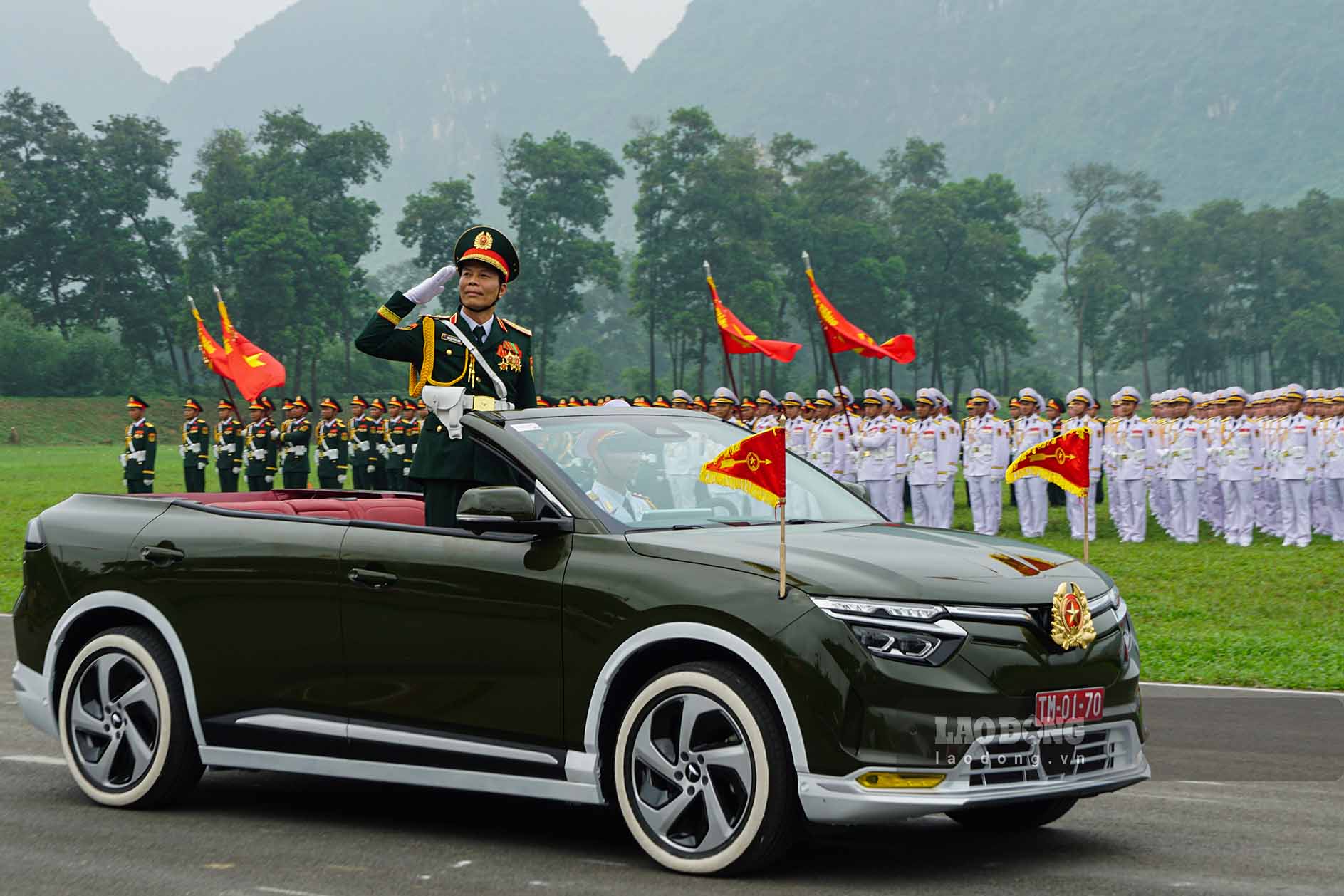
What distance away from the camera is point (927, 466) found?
2689 centimetres

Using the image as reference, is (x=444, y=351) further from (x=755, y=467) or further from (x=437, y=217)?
→ (x=437, y=217)

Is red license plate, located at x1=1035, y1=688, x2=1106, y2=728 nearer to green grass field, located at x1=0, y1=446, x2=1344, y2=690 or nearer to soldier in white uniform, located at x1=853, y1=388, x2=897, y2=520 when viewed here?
green grass field, located at x1=0, y1=446, x2=1344, y2=690

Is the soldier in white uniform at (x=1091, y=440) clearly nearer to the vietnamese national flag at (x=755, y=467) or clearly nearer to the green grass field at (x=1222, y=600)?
the green grass field at (x=1222, y=600)

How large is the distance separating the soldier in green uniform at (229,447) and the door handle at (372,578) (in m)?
28.5

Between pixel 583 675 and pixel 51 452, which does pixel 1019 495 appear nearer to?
pixel 583 675

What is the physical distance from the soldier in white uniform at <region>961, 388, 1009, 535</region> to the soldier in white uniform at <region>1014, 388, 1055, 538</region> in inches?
11.0

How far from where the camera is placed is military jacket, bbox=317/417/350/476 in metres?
33.0

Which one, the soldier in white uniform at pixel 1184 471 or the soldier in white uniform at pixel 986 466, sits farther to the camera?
the soldier in white uniform at pixel 986 466

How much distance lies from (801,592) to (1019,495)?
20.0 meters

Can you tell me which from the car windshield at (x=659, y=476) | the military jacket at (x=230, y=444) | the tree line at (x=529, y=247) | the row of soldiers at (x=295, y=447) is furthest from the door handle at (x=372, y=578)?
the tree line at (x=529, y=247)

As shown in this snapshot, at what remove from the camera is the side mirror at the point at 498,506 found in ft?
20.8

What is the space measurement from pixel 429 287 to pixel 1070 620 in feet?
12.0

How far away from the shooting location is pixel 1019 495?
25.4 m

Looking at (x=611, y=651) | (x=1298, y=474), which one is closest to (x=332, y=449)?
(x=1298, y=474)
